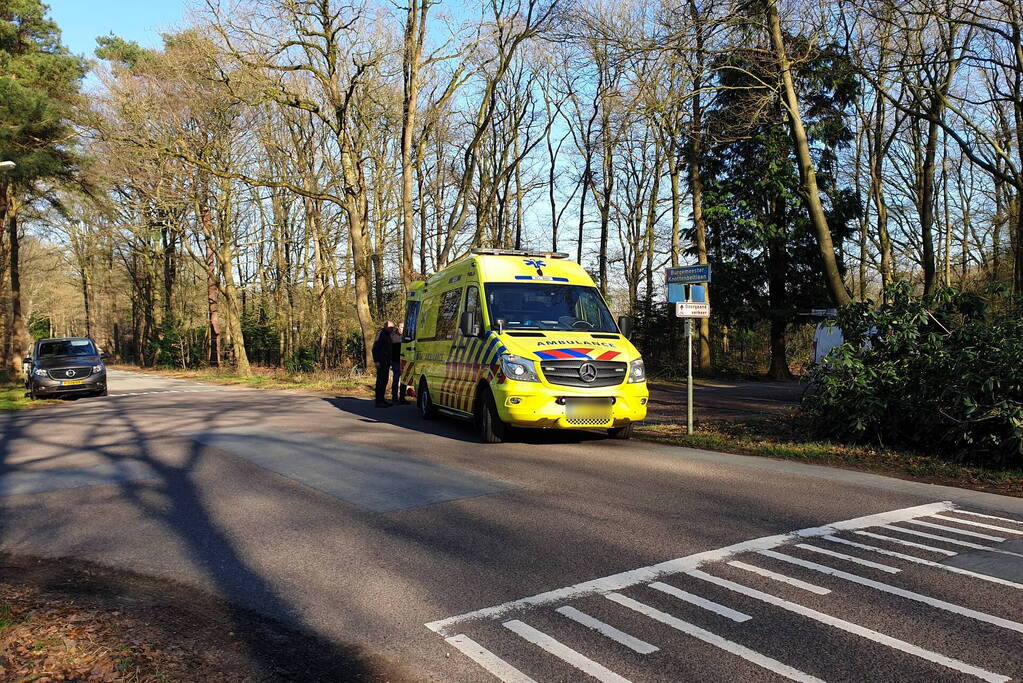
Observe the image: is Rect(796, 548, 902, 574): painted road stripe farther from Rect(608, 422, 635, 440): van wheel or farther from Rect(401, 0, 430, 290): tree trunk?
Rect(401, 0, 430, 290): tree trunk

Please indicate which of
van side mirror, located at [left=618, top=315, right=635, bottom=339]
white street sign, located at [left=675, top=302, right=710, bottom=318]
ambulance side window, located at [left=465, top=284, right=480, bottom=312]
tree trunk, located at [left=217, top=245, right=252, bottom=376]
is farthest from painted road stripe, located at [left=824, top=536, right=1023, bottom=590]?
tree trunk, located at [left=217, top=245, right=252, bottom=376]

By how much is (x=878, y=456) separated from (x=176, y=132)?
82.7ft

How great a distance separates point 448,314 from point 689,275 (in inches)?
161

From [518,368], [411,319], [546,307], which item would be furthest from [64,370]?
[518,368]

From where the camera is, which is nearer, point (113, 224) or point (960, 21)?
point (960, 21)

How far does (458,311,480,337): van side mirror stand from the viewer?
11.5 m

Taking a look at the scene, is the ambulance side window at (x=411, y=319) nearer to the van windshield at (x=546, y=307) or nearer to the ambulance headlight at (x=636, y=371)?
the van windshield at (x=546, y=307)

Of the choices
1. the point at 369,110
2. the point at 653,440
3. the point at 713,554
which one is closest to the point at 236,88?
the point at 369,110

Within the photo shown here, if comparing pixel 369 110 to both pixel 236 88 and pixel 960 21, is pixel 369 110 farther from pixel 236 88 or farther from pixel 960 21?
pixel 960 21

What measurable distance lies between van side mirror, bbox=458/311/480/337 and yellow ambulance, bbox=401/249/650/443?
0.6 inches

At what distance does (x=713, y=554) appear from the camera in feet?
17.9

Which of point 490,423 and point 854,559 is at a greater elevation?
point 490,423

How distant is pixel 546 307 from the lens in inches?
464

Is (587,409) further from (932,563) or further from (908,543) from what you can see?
(932,563)
